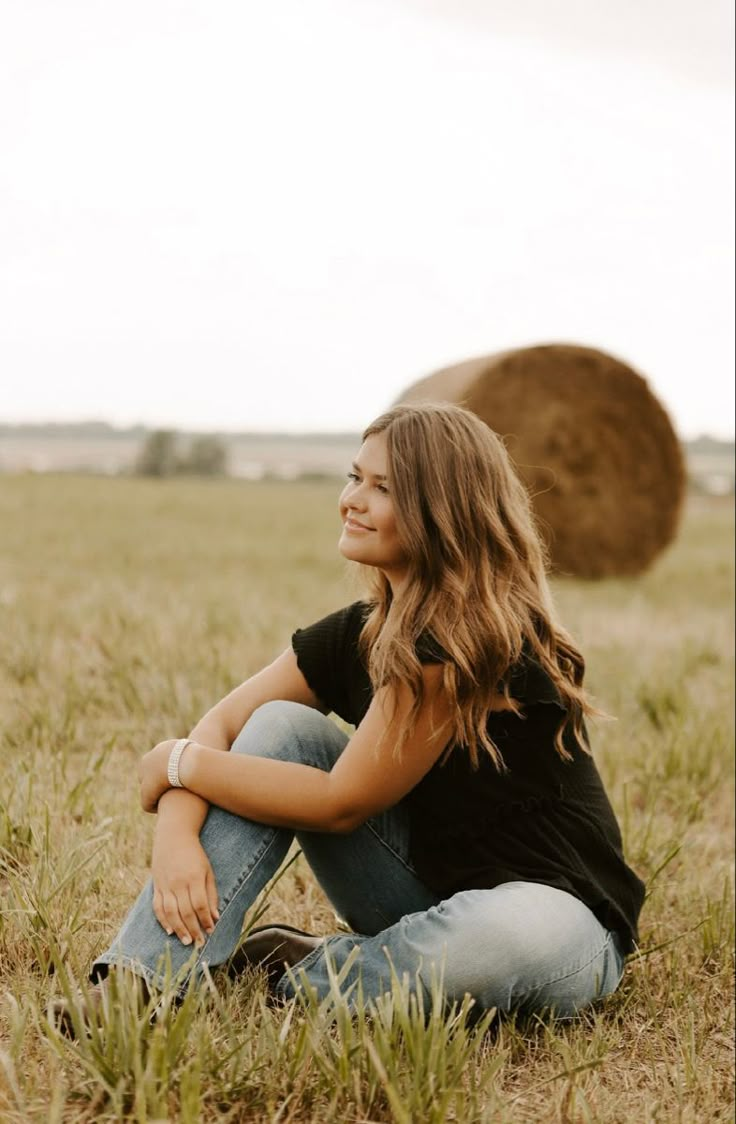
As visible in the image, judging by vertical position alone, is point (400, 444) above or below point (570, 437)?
above

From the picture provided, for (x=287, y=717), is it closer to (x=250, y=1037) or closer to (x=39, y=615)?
(x=250, y=1037)

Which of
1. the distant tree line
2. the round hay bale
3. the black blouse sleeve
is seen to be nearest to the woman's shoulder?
the black blouse sleeve

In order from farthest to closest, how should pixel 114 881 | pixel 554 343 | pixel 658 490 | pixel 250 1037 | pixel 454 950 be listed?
pixel 658 490 < pixel 554 343 < pixel 114 881 < pixel 454 950 < pixel 250 1037

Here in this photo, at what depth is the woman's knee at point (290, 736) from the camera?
→ 2252 millimetres

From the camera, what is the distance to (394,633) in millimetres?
2191

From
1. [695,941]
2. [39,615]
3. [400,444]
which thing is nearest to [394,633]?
[400,444]

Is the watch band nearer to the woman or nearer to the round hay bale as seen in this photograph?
the woman

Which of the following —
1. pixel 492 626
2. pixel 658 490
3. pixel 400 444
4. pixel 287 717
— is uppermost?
pixel 400 444

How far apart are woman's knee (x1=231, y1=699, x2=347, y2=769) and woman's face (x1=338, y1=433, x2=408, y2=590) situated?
0.31 m

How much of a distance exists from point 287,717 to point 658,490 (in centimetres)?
742

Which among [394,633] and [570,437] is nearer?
[394,633]

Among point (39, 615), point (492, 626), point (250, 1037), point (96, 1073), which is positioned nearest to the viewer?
point (96, 1073)

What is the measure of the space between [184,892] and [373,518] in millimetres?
774

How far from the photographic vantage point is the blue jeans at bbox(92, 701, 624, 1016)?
2088 mm
